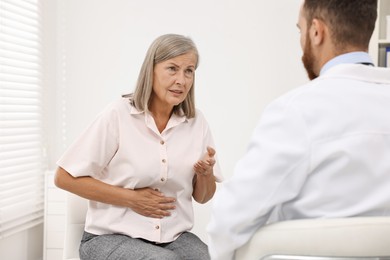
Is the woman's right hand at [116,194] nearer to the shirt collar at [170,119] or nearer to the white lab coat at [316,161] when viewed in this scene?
the shirt collar at [170,119]

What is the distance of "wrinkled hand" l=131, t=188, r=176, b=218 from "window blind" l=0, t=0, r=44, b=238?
1407 millimetres

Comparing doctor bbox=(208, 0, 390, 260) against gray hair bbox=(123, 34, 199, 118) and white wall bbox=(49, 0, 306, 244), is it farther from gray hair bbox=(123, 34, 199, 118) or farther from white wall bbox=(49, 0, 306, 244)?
white wall bbox=(49, 0, 306, 244)

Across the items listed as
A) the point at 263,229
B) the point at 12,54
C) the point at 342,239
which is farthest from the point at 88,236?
the point at 12,54

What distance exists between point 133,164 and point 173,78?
0.38m

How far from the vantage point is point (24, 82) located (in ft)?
10.9

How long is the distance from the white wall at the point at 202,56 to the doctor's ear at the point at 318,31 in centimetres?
225

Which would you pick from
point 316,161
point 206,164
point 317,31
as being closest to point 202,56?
point 206,164

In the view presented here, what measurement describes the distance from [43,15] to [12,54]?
517mm

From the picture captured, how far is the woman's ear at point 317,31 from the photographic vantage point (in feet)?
4.07

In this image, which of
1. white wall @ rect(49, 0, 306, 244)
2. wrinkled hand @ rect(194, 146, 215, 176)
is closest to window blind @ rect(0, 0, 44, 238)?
white wall @ rect(49, 0, 306, 244)

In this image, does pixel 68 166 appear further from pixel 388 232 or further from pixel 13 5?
pixel 13 5

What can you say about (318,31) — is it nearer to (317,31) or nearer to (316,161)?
(317,31)

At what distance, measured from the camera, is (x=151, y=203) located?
6.61 feet

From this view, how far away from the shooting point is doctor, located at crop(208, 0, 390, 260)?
42.3 inches
